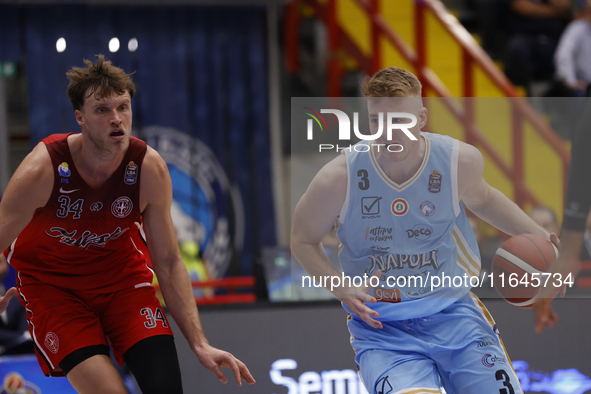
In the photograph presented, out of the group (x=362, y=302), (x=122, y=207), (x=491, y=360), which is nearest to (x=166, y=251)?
(x=122, y=207)

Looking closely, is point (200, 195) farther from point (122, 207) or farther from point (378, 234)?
point (378, 234)

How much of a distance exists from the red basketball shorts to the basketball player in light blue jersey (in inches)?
28.7

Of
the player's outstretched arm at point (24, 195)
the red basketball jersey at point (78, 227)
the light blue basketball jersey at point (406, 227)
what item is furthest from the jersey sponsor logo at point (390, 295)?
the player's outstretched arm at point (24, 195)

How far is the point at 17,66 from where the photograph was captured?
24.4 ft

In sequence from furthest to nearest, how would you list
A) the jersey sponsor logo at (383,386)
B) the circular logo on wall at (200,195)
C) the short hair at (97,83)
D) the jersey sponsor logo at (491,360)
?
1. the circular logo on wall at (200,195)
2. the short hair at (97,83)
3. the jersey sponsor logo at (491,360)
4. the jersey sponsor logo at (383,386)

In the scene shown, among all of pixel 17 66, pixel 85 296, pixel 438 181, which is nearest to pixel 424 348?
pixel 438 181

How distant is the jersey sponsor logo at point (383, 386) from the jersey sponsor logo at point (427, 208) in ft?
2.38

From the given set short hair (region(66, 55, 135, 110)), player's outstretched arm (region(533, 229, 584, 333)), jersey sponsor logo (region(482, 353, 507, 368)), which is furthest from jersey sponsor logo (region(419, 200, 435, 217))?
short hair (region(66, 55, 135, 110))

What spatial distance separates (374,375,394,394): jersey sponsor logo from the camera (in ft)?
9.18

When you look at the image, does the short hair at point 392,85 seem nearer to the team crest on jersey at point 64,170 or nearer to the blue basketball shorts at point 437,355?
the blue basketball shorts at point 437,355

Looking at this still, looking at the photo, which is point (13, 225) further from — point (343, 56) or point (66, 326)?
point (343, 56)

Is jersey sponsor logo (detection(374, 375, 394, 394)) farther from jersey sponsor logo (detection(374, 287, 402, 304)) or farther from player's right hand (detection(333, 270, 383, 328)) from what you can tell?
jersey sponsor logo (detection(374, 287, 402, 304))

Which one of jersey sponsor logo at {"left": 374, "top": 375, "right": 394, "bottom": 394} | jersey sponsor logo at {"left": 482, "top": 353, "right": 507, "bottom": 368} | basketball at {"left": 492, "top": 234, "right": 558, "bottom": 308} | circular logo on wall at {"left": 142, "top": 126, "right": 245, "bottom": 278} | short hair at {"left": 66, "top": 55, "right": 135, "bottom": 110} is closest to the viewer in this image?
jersey sponsor logo at {"left": 374, "top": 375, "right": 394, "bottom": 394}

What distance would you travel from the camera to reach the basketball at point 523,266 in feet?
11.0
